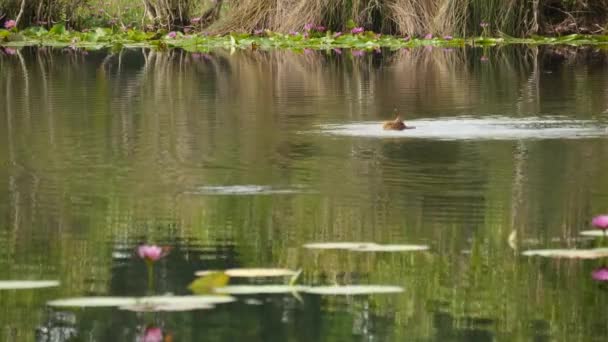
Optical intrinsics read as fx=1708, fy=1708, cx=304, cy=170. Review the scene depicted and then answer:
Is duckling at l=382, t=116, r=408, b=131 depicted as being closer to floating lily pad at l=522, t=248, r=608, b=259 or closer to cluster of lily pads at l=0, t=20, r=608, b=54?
floating lily pad at l=522, t=248, r=608, b=259

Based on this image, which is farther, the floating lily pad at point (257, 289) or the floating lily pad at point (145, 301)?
the floating lily pad at point (257, 289)

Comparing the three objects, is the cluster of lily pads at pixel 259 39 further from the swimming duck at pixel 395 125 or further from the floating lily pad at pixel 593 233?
the floating lily pad at pixel 593 233

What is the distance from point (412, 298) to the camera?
16.0 ft

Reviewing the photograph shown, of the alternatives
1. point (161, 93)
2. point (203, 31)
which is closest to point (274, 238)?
point (161, 93)

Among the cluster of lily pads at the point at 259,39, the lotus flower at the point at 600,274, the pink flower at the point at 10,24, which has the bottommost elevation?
the lotus flower at the point at 600,274

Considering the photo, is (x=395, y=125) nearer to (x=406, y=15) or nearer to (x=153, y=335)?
(x=153, y=335)

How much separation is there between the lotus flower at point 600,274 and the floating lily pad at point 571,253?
130mm

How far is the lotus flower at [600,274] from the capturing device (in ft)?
17.2

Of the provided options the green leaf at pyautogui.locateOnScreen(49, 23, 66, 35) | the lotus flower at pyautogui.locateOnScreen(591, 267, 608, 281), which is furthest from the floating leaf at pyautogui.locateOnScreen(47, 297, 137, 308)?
the green leaf at pyautogui.locateOnScreen(49, 23, 66, 35)

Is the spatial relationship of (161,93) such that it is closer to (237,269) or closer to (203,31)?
(237,269)

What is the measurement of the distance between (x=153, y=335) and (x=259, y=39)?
20.2m

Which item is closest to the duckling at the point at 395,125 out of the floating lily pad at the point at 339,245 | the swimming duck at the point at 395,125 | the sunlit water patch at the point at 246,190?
the swimming duck at the point at 395,125

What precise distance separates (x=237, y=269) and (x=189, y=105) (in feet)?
25.4

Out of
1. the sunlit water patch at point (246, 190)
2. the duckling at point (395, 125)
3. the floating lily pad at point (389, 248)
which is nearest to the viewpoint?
the floating lily pad at point (389, 248)
